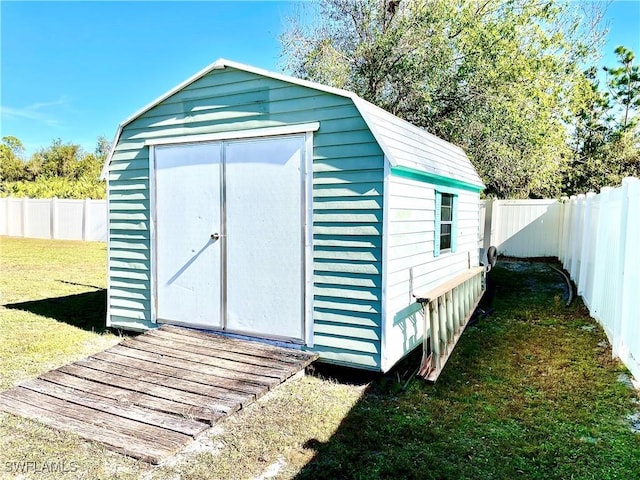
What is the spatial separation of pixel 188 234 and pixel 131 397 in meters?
2.02

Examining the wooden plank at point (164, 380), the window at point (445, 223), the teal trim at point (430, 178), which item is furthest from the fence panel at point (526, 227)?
the wooden plank at point (164, 380)

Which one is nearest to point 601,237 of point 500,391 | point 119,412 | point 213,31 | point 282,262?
point 500,391

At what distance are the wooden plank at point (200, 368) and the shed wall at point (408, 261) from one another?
125cm

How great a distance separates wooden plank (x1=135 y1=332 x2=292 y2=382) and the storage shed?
401mm

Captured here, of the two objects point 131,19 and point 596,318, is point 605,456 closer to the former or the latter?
point 596,318

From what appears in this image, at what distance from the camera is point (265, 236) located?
4.59 metres

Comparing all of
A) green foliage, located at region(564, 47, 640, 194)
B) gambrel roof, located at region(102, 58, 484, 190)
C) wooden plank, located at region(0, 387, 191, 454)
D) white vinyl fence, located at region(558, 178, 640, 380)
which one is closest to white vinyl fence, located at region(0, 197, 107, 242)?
gambrel roof, located at region(102, 58, 484, 190)

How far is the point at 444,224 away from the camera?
6.01m

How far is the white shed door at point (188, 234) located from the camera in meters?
4.91

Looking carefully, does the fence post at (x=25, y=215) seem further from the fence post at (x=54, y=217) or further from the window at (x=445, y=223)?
the window at (x=445, y=223)

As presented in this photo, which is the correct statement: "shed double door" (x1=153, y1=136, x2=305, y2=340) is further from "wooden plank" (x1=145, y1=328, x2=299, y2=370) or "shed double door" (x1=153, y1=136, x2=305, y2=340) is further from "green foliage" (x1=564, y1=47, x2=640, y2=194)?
"green foliage" (x1=564, y1=47, x2=640, y2=194)

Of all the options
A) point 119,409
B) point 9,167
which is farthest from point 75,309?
point 9,167

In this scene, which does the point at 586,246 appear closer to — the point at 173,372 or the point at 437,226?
the point at 437,226

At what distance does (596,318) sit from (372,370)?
3.86 metres
